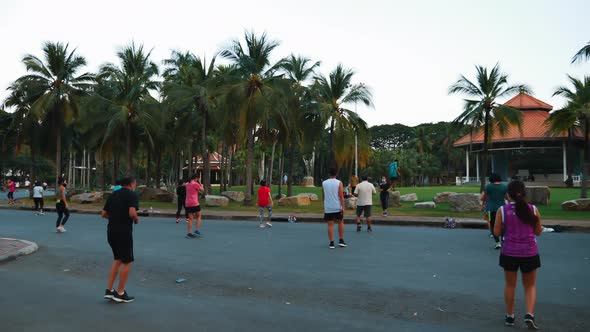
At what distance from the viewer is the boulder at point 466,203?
21.6 m

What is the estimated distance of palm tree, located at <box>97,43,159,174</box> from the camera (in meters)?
34.1

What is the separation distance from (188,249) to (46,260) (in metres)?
2.81

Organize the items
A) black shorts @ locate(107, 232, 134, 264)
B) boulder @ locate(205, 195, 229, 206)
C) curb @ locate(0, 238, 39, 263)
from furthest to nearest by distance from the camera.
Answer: boulder @ locate(205, 195, 229, 206), curb @ locate(0, 238, 39, 263), black shorts @ locate(107, 232, 134, 264)

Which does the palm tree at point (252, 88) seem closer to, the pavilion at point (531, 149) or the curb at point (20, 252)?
the curb at point (20, 252)

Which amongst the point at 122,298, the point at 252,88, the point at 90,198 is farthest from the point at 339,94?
the point at 122,298

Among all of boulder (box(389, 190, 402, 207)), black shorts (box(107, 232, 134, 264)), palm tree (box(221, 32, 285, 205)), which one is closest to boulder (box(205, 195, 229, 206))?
palm tree (box(221, 32, 285, 205))

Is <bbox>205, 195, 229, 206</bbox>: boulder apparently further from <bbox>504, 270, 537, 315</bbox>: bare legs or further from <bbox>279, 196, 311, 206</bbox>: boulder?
<bbox>504, 270, 537, 315</bbox>: bare legs

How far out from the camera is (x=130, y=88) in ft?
118

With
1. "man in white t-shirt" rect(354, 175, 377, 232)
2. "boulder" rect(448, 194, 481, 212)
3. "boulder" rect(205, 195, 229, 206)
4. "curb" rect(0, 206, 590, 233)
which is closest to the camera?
"man in white t-shirt" rect(354, 175, 377, 232)

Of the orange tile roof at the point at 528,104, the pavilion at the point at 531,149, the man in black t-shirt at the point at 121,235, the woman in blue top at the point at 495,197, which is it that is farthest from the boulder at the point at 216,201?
the orange tile roof at the point at 528,104

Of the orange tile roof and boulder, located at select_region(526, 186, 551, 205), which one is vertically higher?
the orange tile roof

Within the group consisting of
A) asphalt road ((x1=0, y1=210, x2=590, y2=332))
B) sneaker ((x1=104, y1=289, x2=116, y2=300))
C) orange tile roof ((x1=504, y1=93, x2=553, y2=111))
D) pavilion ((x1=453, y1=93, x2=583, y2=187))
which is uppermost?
orange tile roof ((x1=504, y1=93, x2=553, y2=111))

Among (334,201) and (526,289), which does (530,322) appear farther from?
(334,201)

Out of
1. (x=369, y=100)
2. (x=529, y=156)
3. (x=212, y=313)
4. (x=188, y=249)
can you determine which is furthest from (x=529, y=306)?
(x=529, y=156)
